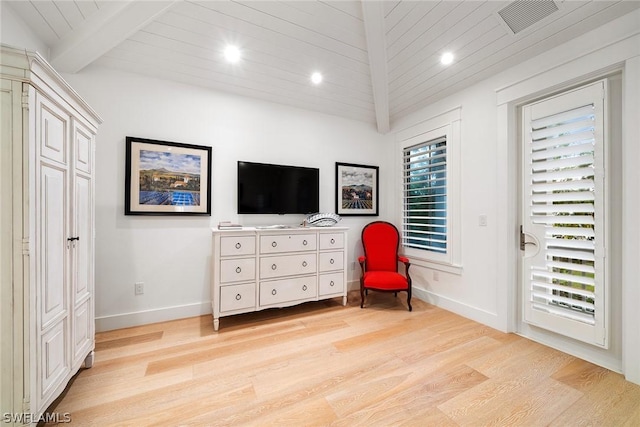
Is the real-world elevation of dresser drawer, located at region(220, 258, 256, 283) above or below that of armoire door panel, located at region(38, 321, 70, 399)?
above

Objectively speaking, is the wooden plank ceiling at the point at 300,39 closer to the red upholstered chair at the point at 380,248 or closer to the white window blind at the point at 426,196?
the white window blind at the point at 426,196

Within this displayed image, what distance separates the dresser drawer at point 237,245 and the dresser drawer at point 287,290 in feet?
1.34

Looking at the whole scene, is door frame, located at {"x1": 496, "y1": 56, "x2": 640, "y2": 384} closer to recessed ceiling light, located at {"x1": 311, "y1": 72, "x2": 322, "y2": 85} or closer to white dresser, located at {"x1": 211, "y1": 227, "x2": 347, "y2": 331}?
white dresser, located at {"x1": 211, "y1": 227, "x2": 347, "y2": 331}

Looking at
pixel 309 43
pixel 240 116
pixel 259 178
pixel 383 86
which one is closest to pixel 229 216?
pixel 259 178

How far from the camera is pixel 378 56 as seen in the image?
9.00 feet

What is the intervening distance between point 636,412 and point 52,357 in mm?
3401

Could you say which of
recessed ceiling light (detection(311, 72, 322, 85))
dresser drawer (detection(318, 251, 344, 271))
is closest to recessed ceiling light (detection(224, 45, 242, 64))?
recessed ceiling light (detection(311, 72, 322, 85))

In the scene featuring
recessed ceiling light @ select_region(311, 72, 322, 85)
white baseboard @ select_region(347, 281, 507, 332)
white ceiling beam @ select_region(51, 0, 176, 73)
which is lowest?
white baseboard @ select_region(347, 281, 507, 332)

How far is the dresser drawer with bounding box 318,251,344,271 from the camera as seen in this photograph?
3061mm

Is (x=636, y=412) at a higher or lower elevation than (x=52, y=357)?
lower

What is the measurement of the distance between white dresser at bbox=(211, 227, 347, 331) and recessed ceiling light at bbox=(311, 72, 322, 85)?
1.77 metres

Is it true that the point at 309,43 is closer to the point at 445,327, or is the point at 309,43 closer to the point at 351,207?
the point at 351,207

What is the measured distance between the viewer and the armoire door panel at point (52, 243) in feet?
4.27

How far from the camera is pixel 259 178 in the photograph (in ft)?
10.0
